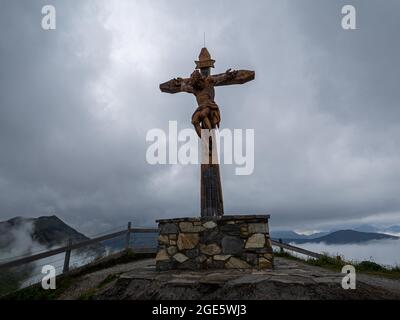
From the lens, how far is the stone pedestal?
606 cm

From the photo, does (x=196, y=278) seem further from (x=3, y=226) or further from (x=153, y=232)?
(x=3, y=226)

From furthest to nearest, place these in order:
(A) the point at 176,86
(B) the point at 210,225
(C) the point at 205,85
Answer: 1. (A) the point at 176,86
2. (C) the point at 205,85
3. (B) the point at 210,225

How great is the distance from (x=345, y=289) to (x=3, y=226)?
58590mm

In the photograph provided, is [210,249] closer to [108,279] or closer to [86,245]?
[108,279]

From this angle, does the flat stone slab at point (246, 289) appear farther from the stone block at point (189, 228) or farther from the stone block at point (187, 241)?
the stone block at point (189, 228)

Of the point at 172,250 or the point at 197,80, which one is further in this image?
the point at 197,80

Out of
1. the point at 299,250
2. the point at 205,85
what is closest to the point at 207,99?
the point at 205,85

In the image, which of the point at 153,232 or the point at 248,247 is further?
the point at 153,232

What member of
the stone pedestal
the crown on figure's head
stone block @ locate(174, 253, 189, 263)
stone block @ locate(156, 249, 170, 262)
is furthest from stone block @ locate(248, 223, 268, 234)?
the crown on figure's head

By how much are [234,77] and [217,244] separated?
476 centimetres

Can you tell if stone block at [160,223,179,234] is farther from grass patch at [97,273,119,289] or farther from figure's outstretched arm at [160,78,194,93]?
figure's outstretched arm at [160,78,194,93]

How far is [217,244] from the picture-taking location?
20.5 feet
